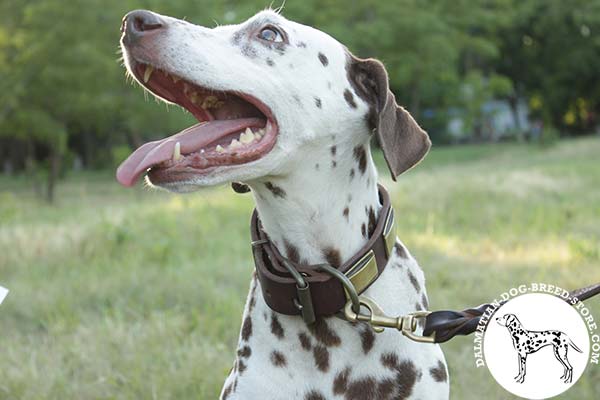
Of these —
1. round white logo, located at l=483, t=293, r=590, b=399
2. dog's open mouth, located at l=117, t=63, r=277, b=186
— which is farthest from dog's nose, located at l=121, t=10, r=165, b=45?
round white logo, located at l=483, t=293, r=590, b=399

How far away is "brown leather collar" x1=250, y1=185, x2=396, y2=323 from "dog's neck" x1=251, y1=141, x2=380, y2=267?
5cm

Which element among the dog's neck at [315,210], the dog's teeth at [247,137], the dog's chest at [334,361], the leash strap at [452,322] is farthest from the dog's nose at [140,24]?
the leash strap at [452,322]

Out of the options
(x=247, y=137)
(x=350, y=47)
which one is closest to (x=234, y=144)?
(x=247, y=137)

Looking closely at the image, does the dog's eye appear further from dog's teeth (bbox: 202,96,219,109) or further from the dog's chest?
the dog's chest

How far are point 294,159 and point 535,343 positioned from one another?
1.05 metres

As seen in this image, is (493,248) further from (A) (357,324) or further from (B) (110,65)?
(B) (110,65)

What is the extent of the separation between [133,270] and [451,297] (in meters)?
2.70

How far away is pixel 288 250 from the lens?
2725mm

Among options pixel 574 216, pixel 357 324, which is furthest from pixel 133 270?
pixel 574 216

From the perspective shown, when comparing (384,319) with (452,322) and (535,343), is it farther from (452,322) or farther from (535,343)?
(535,343)

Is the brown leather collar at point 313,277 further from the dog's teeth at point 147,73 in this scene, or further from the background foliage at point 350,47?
A: the background foliage at point 350,47

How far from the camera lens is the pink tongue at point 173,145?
7.89 feet

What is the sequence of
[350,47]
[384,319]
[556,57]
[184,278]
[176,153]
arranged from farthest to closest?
[556,57] → [350,47] → [184,278] → [384,319] → [176,153]

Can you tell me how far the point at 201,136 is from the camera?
252cm
